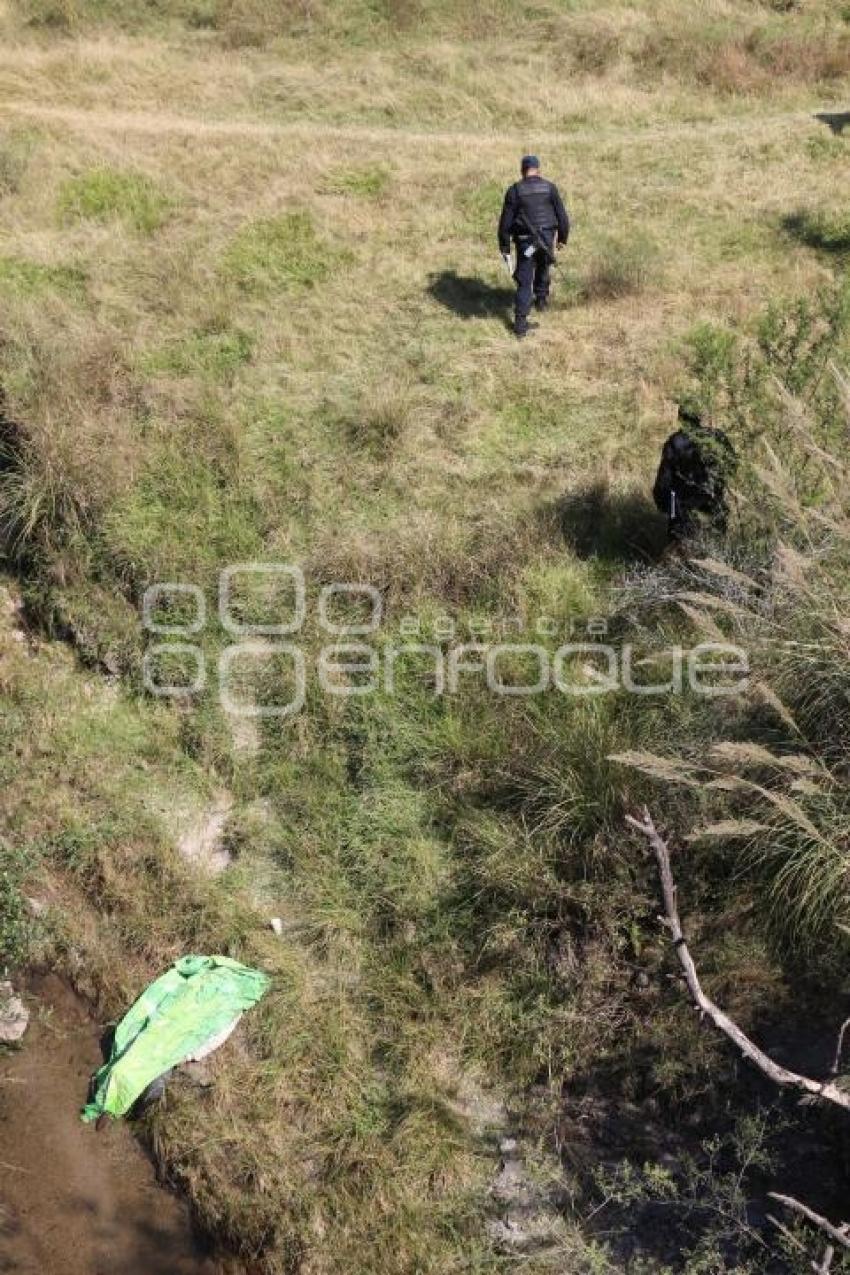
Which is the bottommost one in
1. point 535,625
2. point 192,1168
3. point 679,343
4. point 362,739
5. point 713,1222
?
point 192,1168

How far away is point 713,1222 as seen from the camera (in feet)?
15.6

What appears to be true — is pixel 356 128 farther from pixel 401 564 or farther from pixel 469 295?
pixel 401 564

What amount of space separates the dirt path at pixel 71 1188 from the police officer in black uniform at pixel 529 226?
7108mm

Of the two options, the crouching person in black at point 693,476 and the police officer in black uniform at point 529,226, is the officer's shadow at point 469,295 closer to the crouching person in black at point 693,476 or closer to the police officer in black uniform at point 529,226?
the police officer in black uniform at point 529,226

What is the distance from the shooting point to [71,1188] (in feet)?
17.7

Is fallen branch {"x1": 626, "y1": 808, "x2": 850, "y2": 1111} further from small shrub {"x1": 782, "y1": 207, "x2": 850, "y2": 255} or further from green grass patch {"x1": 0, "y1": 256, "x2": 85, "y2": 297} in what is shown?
green grass patch {"x1": 0, "y1": 256, "x2": 85, "y2": 297}

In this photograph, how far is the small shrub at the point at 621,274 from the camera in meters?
10.4

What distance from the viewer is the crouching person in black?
6.65 metres

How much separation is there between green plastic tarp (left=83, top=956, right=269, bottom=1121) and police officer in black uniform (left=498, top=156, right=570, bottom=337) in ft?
21.4

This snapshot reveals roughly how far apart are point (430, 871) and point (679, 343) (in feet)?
18.6

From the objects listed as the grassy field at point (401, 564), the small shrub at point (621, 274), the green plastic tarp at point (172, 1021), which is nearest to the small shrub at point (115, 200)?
the grassy field at point (401, 564)

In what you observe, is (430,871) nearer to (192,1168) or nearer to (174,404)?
(192,1168)

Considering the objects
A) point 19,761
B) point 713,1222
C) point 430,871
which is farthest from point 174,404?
point 713,1222

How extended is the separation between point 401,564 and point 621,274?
4.48 meters
